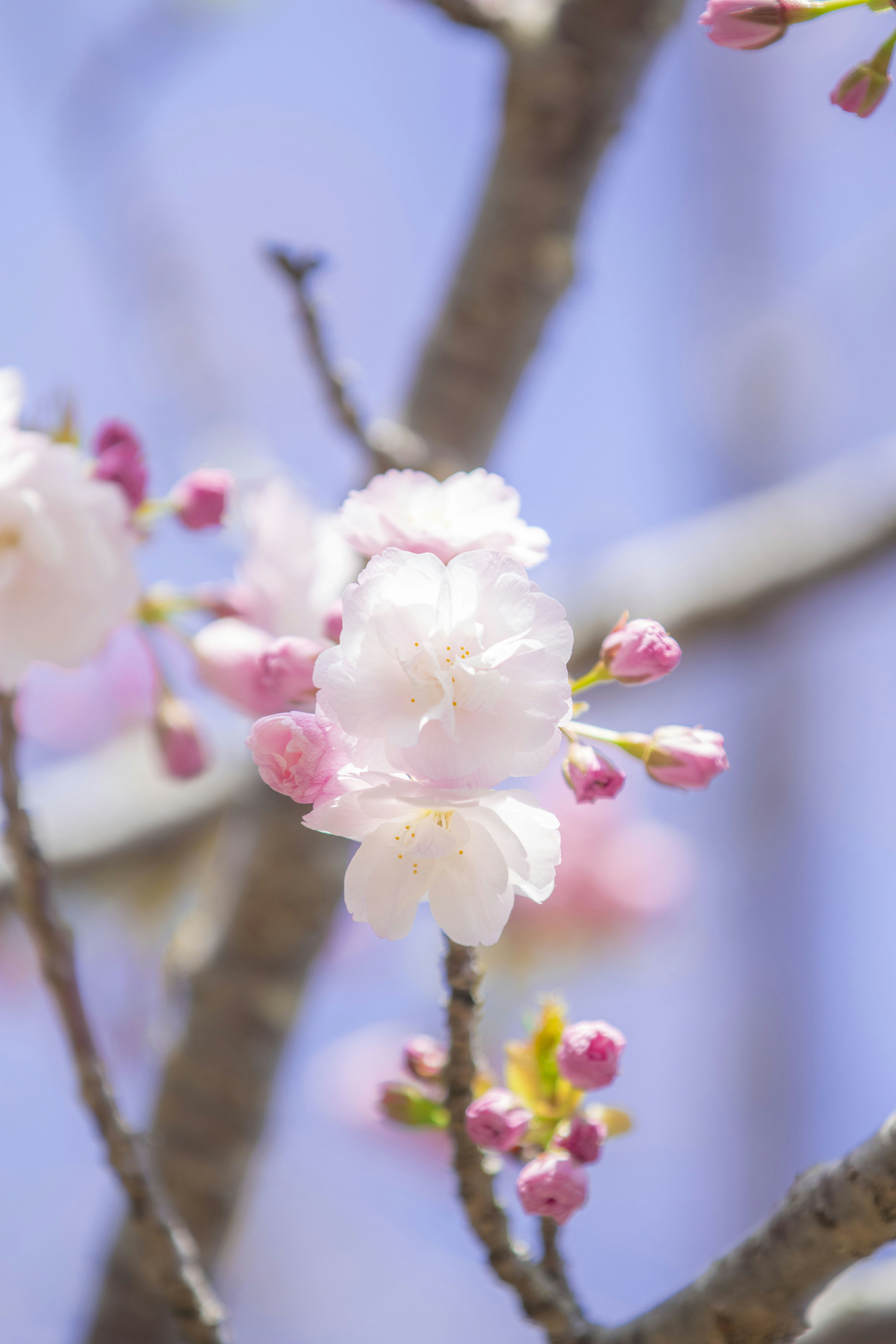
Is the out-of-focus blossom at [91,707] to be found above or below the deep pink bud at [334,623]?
below

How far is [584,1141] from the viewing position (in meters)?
0.65

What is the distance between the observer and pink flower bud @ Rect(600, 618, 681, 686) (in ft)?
2.03

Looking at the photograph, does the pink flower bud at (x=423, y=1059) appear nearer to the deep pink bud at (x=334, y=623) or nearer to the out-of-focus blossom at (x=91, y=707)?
the deep pink bud at (x=334, y=623)

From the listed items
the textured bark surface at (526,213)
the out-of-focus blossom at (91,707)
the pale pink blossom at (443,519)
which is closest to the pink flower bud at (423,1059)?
the pale pink blossom at (443,519)

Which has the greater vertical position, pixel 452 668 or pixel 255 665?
pixel 452 668

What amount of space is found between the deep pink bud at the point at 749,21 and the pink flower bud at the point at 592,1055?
24.5 inches

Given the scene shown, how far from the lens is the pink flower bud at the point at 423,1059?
0.71m

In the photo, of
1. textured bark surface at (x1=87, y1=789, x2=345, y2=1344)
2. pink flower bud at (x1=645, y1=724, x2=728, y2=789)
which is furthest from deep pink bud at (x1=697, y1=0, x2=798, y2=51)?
textured bark surface at (x1=87, y1=789, x2=345, y2=1344)

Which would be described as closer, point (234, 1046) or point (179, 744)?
point (179, 744)

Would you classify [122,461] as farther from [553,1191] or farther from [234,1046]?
[234,1046]

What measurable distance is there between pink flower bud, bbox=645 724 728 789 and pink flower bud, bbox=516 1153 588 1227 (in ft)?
0.78

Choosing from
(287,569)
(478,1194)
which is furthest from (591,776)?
(287,569)

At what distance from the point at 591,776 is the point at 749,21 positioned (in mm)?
499

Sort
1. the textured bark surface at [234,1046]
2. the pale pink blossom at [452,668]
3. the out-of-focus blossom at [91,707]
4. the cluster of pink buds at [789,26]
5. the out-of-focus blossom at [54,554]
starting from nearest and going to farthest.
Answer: the pale pink blossom at [452,668] → the cluster of pink buds at [789,26] → the out-of-focus blossom at [54,554] → the textured bark surface at [234,1046] → the out-of-focus blossom at [91,707]
